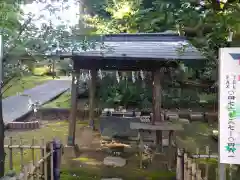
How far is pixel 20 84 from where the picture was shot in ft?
14.4

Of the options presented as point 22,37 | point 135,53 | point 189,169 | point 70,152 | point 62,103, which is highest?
point 135,53

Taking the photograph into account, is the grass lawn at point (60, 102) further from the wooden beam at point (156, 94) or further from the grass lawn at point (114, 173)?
the grass lawn at point (114, 173)

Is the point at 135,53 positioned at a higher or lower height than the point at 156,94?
higher

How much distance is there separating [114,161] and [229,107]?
445cm

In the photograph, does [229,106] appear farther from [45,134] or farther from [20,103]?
[20,103]

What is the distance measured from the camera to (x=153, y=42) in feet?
28.1

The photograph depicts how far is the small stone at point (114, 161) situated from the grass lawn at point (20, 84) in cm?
239

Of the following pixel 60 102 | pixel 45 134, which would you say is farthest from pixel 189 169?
pixel 60 102

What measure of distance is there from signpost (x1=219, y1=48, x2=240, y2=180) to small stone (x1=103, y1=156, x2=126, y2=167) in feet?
13.5

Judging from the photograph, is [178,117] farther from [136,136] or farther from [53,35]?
[53,35]

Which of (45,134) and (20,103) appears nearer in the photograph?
(45,134)

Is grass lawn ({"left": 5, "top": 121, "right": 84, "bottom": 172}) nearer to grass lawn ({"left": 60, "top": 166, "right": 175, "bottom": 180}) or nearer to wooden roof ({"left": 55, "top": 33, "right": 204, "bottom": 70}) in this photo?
grass lawn ({"left": 60, "top": 166, "right": 175, "bottom": 180})

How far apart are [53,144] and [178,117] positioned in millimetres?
7674

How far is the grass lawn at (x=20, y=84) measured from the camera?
13.9 ft
